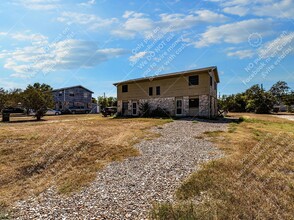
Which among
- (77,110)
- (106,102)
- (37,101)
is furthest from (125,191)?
(106,102)

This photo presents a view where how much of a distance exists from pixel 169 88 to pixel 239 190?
24.9m

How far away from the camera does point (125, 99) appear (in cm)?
3650

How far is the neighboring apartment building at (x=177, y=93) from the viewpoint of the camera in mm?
28031

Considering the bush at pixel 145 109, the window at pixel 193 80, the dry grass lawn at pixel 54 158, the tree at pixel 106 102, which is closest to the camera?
the dry grass lawn at pixel 54 158

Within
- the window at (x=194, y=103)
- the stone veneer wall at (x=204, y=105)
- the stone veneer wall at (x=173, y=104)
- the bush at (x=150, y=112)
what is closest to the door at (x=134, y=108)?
the stone veneer wall at (x=173, y=104)

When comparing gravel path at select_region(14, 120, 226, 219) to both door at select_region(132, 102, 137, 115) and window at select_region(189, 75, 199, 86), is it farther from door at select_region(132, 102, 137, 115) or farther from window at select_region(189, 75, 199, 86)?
door at select_region(132, 102, 137, 115)

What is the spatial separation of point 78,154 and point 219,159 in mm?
6404

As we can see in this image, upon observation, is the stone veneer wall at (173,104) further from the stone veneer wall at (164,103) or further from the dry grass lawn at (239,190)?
the dry grass lawn at (239,190)

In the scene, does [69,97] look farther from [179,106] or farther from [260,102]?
[260,102]

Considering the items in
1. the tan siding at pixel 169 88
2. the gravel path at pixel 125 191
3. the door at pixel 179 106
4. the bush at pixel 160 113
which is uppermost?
the tan siding at pixel 169 88

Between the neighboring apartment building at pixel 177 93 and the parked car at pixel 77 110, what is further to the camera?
the parked car at pixel 77 110

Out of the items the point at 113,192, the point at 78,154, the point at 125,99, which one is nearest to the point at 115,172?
the point at 113,192

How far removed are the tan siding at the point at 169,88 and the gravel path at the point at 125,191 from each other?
1844cm

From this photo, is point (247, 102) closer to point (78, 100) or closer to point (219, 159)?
point (78, 100)
